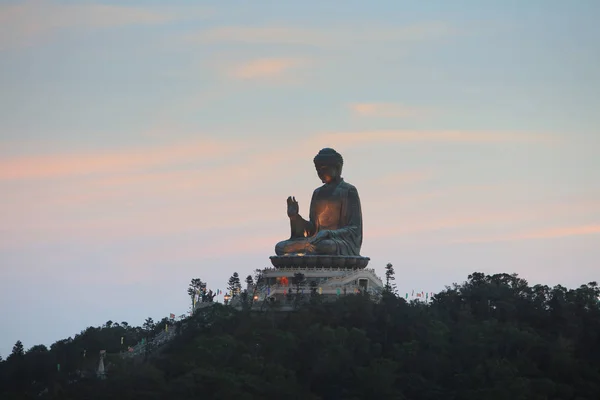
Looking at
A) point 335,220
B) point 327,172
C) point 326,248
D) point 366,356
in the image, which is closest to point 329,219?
point 335,220

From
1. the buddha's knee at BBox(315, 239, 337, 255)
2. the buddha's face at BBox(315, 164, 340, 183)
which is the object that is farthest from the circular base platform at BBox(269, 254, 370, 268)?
the buddha's face at BBox(315, 164, 340, 183)

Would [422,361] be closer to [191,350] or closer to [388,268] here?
[191,350]

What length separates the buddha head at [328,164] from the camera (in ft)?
239

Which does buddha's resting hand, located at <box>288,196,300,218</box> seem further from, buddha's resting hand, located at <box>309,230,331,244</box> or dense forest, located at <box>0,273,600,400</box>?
dense forest, located at <box>0,273,600,400</box>

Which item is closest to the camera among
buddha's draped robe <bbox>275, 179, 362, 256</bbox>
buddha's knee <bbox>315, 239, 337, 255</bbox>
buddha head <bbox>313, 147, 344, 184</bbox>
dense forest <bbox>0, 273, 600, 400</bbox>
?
dense forest <bbox>0, 273, 600, 400</bbox>

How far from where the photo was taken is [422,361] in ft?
183

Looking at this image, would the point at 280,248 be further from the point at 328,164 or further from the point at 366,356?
the point at 366,356

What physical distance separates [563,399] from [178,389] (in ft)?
47.4

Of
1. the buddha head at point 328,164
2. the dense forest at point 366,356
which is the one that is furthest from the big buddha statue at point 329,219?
the dense forest at point 366,356

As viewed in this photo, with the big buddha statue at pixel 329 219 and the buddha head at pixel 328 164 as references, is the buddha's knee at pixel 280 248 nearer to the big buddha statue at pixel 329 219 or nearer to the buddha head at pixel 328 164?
the big buddha statue at pixel 329 219

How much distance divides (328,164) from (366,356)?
1856cm

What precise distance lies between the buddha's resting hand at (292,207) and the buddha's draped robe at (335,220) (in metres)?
0.24

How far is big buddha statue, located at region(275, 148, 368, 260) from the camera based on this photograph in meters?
69.4

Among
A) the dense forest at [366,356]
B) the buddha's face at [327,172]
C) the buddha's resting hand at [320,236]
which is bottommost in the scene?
the dense forest at [366,356]
